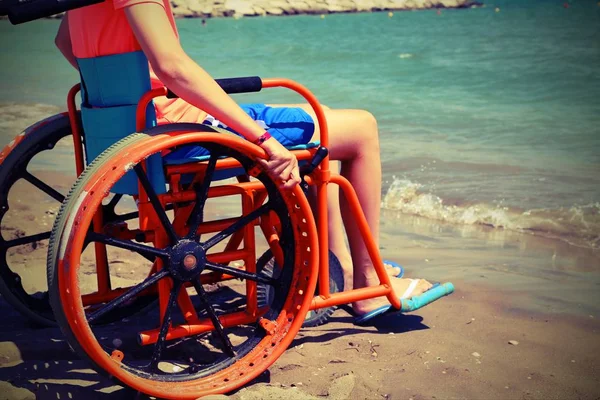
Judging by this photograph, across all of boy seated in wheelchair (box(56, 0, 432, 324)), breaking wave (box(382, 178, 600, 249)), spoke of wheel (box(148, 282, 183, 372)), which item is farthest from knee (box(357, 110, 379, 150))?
breaking wave (box(382, 178, 600, 249))

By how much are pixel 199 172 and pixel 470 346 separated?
1279 millimetres

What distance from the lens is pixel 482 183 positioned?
18.8ft

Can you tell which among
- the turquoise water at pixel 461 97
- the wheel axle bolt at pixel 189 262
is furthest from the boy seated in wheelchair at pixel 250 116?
the turquoise water at pixel 461 97

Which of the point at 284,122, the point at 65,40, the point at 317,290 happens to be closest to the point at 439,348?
the point at 317,290

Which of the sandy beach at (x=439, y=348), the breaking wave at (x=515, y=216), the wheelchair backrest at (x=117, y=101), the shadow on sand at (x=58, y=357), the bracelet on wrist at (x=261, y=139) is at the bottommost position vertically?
the breaking wave at (x=515, y=216)

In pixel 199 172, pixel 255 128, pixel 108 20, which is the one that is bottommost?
pixel 199 172

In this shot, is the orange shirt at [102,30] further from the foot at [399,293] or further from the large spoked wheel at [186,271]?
the foot at [399,293]

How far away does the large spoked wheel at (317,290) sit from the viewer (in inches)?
109

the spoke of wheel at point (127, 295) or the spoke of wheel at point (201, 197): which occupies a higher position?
the spoke of wheel at point (201, 197)

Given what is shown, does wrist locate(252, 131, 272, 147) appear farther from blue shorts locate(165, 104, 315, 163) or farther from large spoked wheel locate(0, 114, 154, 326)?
large spoked wheel locate(0, 114, 154, 326)

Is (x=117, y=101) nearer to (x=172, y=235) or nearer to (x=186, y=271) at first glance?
(x=172, y=235)

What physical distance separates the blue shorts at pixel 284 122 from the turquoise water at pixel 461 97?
2.52m

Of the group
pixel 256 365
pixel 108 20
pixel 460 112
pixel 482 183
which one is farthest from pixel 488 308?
pixel 460 112

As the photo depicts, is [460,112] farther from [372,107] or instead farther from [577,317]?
[577,317]
